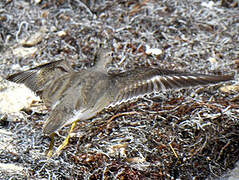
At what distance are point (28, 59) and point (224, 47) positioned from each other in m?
2.47

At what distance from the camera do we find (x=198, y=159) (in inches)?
160

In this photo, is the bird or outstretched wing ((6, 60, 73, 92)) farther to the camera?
outstretched wing ((6, 60, 73, 92))

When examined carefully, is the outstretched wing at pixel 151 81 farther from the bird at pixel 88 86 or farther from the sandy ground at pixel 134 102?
the sandy ground at pixel 134 102

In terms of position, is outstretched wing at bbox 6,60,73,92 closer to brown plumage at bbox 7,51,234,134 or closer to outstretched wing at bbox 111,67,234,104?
brown plumage at bbox 7,51,234,134

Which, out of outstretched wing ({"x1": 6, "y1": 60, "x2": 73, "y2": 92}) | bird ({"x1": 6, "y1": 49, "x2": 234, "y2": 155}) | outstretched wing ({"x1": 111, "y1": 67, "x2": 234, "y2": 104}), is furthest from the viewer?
outstretched wing ({"x1": 6, "y1": 60, "x2": 73, "y2": 92})

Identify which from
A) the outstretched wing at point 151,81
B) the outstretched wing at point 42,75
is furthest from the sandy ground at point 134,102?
the outstretched wing at point 151,81

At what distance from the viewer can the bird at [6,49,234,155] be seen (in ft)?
13.3

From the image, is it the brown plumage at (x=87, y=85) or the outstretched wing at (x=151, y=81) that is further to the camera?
the brown plumage at (x=87, y=85)

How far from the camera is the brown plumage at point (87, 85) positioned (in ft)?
13.3

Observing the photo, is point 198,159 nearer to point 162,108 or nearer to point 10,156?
point 162,108

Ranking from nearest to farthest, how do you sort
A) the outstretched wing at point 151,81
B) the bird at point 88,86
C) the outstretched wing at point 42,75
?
the outstretched wing at point 151,81 < the bird at point 88,86 < the outstretched wing at point 42,75

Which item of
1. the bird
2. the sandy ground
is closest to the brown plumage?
the bird

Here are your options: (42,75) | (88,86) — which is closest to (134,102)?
(88,86)

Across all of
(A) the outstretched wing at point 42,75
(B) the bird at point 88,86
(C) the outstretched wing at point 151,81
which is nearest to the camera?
(C) the outstretched wing at point 151,81
